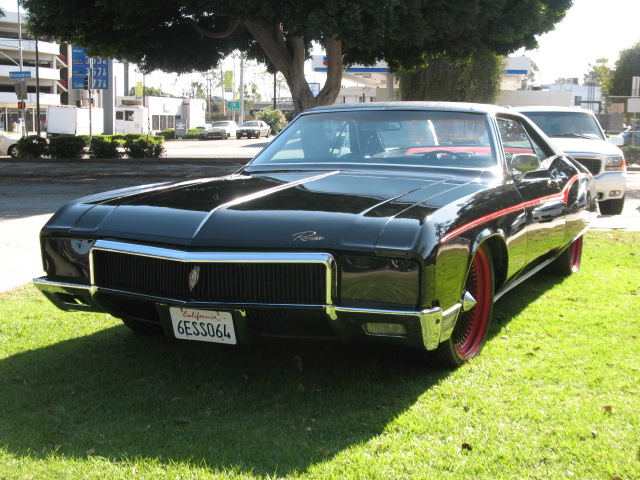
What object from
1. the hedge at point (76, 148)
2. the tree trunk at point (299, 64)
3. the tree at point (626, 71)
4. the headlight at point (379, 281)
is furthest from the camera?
the tree at point (626, 71)

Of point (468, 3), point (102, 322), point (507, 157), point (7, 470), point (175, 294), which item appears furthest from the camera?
point (468, 3)

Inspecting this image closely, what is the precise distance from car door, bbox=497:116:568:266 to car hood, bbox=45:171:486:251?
21.3 inches

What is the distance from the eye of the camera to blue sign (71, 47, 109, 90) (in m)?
36.3

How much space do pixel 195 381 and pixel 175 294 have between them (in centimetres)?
64

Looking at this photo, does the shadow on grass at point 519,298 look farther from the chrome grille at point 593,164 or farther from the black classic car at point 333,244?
the chrome grille at point 593,164

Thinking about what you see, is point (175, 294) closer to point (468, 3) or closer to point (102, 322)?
point (102, 322)

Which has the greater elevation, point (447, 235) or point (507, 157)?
point (507, 157)

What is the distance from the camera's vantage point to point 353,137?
17.2 feet

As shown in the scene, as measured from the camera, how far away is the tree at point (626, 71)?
193 ft

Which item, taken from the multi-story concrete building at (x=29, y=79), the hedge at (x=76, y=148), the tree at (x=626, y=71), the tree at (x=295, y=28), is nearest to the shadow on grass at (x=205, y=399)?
the tree at (x=295, y=28)

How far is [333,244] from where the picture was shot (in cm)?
348

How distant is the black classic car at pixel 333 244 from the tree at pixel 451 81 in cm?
3395

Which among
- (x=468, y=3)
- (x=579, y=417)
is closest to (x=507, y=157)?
(x=579, y=417)

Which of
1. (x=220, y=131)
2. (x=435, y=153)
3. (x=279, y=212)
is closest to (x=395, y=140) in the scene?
(x=435, y=153)
